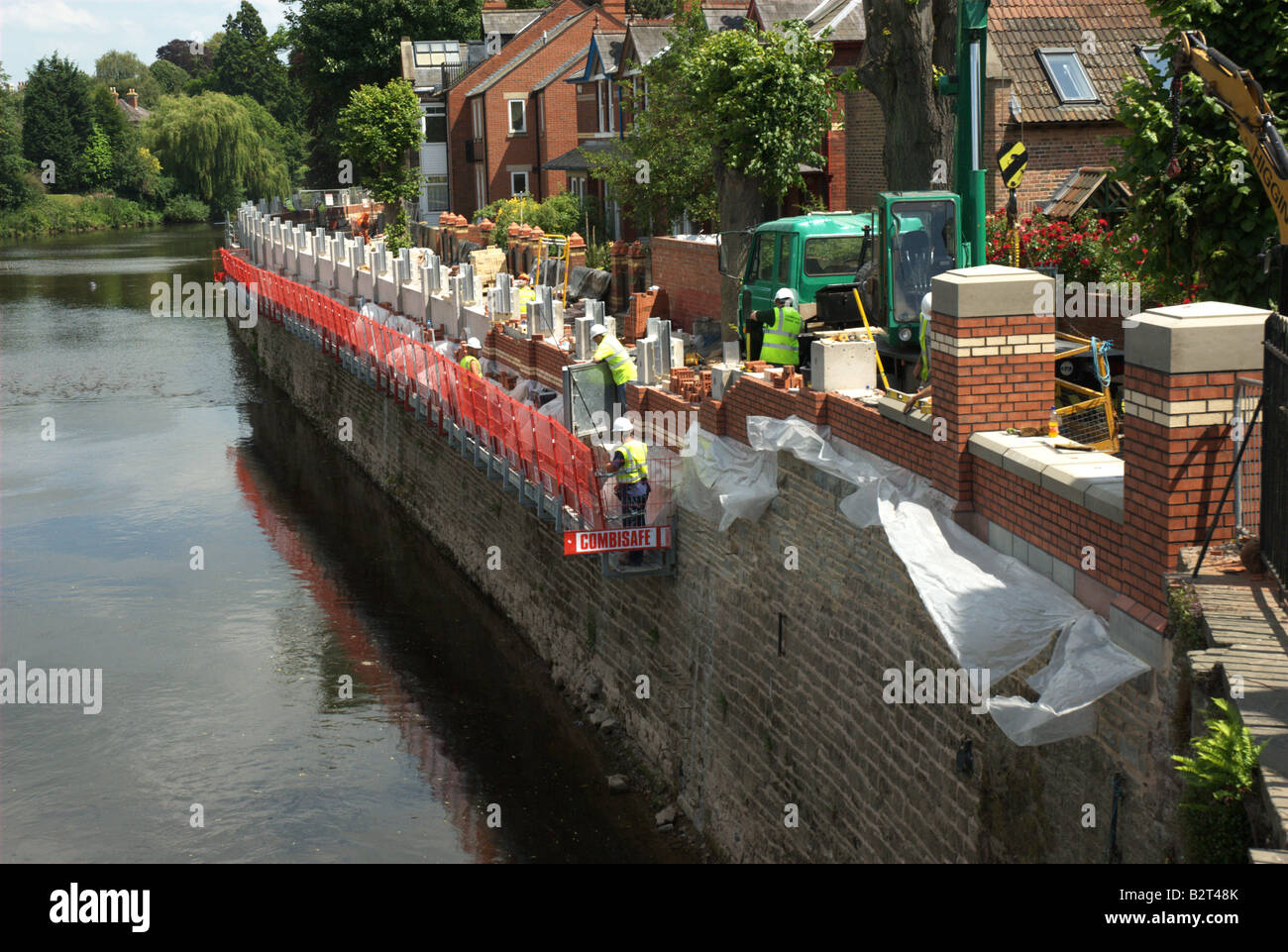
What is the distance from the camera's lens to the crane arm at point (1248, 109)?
9977 mm

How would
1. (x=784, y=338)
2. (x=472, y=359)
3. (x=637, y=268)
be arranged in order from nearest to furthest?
1. (x=784, y=338)
2. (x=472, y=359)
3. (x=637, y=268)

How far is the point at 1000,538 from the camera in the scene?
8797 mm

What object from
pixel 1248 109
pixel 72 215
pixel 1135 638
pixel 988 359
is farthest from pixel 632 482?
pixel 72 215

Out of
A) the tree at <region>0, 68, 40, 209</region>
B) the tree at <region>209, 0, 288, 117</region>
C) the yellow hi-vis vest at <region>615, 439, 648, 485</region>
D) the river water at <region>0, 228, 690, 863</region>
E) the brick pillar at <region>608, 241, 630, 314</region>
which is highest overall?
the tree at <region>209, 0, 288, 117</region>

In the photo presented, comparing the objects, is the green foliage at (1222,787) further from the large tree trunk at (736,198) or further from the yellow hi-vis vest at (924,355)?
the large tree trunk at (736,198)

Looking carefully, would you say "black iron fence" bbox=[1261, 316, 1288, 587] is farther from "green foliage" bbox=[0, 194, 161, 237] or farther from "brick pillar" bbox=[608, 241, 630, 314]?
"green foliage" bbox=[0, 194, 161, 237]

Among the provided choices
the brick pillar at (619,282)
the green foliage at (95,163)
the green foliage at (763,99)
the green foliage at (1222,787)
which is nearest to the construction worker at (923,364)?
the green foliage at (1222,787)

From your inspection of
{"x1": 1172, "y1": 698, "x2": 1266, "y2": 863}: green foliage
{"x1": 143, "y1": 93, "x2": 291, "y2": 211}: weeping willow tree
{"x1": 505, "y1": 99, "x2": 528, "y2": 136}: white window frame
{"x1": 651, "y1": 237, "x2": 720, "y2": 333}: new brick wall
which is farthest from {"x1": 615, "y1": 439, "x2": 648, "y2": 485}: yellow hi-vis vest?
{"x1": 143, "y1": 93, "x2": 291, "y2": 211}: weeping willow tree

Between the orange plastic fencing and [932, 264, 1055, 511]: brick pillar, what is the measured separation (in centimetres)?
523

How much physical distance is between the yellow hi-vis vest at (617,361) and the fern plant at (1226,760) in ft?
33.5

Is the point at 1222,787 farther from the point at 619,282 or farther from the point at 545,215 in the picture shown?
the point at 545,215

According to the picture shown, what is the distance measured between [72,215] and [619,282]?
72932mm

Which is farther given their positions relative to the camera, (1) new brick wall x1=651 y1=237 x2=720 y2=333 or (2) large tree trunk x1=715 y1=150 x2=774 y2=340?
(2) large tree trunk x1=715 y1=150 x2=774 y2=340

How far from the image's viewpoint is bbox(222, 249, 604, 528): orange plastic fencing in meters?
14.6
